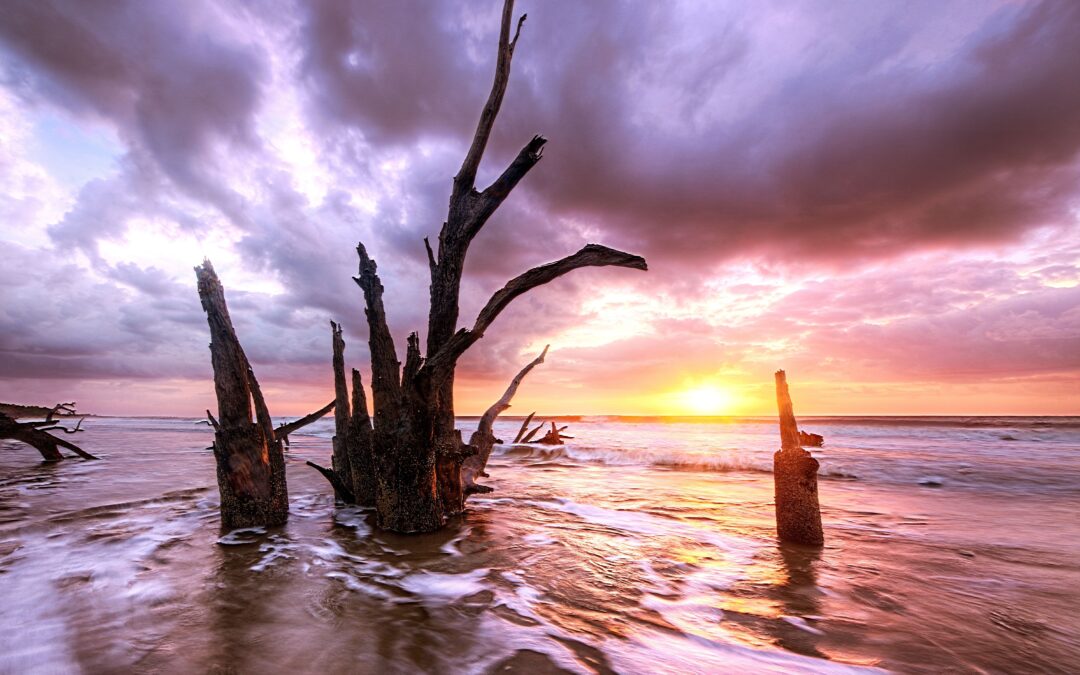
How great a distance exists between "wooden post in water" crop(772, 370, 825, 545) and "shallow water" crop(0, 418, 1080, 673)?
1.11 ft

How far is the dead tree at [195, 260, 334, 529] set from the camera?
5906mm

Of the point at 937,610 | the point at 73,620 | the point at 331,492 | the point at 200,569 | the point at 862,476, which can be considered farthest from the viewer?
the point at 862,476

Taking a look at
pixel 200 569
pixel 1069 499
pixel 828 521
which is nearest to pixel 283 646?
pixel 200 569

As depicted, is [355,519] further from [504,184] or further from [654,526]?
[504,184]

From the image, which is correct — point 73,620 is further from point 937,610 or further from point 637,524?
point 937,610

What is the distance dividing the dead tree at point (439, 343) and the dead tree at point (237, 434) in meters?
1.66

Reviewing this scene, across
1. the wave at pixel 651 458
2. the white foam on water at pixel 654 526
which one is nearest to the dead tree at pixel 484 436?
the white foam on water at pixel 654 526

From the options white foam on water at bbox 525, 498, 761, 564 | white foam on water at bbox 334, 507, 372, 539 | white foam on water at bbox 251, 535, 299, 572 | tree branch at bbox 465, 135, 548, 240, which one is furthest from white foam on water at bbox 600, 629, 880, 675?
tree branch at bbox 465, 135, 548, 240

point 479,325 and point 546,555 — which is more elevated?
point 479,325

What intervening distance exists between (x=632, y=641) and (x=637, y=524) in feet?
13.5

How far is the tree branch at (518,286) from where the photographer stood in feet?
16.8

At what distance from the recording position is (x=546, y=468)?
16094 mm

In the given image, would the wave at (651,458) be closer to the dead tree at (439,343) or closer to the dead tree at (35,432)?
the dead tree at (439,343)

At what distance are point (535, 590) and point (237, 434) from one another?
4547 millimetres
